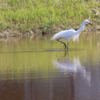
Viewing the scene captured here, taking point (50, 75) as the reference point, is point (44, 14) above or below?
above

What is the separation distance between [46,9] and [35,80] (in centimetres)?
1414

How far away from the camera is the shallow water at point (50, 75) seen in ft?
18.5

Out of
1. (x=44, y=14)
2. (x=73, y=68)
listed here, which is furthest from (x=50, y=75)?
(x=44, y=14)

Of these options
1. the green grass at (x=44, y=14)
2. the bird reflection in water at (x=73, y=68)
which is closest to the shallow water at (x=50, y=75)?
the bird reflection in water at (x=73, y=68)

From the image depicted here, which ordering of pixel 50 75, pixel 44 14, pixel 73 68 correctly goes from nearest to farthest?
pixel 50 75 → pixel 73 68 → pixel 44 14

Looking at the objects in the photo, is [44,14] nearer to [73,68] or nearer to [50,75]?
[73,68]

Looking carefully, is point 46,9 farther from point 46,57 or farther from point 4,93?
point 4,93

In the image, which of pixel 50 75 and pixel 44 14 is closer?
pixel 50 75

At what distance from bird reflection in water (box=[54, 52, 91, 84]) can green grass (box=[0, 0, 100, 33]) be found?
9280 mm

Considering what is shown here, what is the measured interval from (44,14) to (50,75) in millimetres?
12711

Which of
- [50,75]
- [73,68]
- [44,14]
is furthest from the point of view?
[44,14]

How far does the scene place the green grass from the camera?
18.6m

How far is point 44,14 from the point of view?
64.1ft

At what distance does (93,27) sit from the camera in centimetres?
2042
